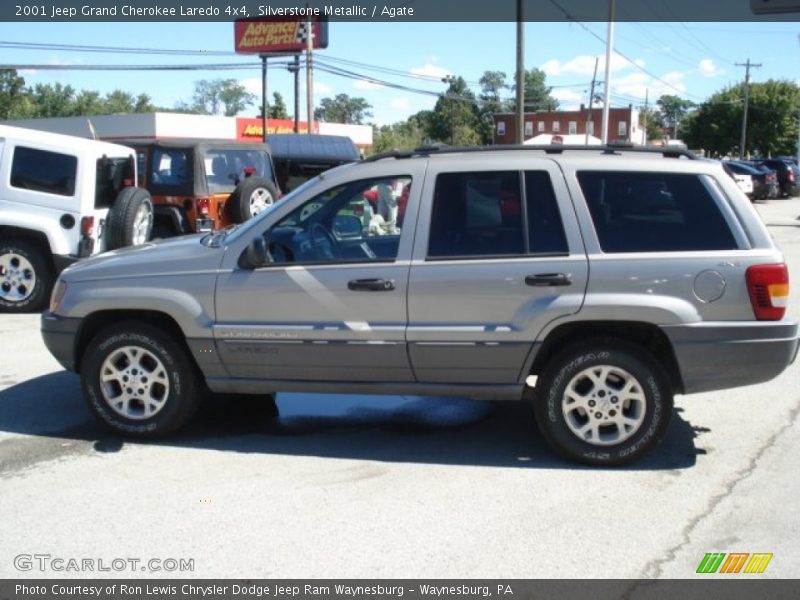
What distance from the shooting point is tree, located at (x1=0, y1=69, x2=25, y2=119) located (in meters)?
80.5

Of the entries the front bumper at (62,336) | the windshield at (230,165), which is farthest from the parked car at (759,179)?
the front bumper at (62,336)

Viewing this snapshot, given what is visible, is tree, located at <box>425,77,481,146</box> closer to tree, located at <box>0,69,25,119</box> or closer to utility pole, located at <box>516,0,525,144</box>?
tree, located at <box>0,69,25,119</box>

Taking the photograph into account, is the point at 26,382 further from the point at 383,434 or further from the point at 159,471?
Result: the point at 383,434

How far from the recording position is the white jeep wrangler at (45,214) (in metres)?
10.1

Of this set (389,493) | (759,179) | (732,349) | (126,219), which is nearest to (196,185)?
(126,219)

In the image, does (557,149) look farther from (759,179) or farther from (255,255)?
(759,179)

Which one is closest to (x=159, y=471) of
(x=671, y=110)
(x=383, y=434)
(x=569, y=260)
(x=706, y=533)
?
(x=383, y=434)

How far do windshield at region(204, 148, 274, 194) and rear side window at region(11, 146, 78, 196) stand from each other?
7.49 feet

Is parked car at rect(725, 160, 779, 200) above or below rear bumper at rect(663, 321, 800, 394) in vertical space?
above

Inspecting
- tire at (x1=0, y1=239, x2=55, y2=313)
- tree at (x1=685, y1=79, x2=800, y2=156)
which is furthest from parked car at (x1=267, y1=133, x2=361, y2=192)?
tree at (x1=685, y1=79, x2=800, y2=156)

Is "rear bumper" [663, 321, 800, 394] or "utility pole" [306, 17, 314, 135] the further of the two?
"utility pole" [306, 17, 314, 135]

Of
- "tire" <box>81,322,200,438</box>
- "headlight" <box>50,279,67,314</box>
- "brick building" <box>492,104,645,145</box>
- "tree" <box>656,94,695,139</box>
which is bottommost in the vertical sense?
"tire" <box>81,322,200,438</box>

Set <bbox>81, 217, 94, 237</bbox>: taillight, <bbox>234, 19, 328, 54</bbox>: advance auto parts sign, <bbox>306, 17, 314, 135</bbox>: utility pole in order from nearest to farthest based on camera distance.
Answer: <bbox>81, 217, 94, 237</bbox>: taillight
<bbox>306, 17, 314, 135</bbox>: utility pole
<bbox>234, 19, 328, 54</bbox>: advance auto parts sign

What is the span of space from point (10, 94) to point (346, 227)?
86420 mm
